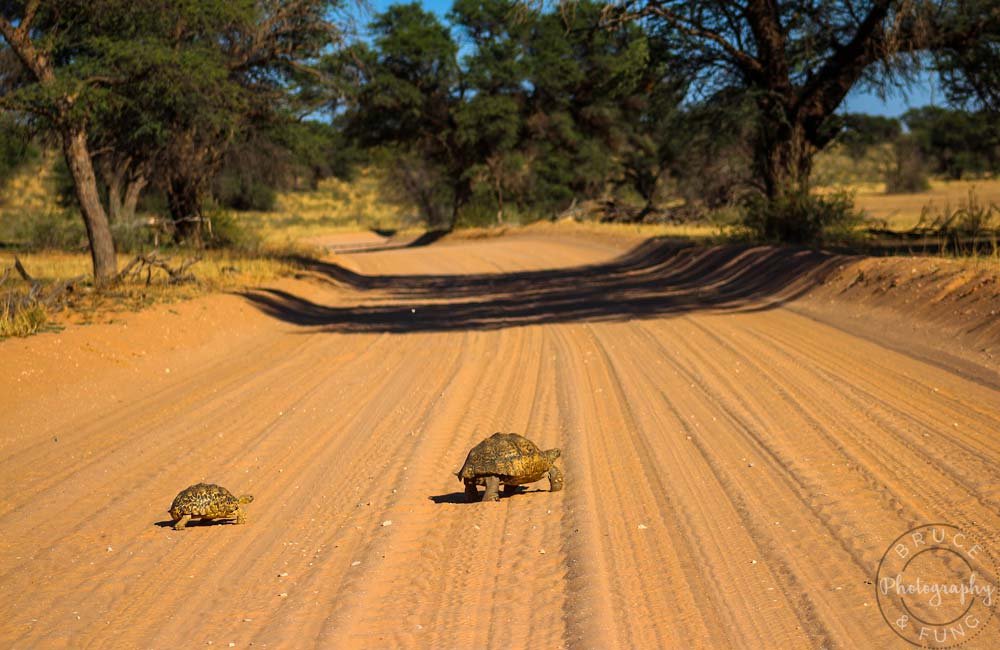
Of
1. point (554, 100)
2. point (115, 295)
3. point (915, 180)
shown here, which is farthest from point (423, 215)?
point (115, 295)

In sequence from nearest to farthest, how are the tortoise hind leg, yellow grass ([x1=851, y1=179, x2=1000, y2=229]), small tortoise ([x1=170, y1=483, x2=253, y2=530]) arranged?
small tortoise ([x1=170, y1=483, x2=253, y2=530]), the tortoise hind leg, yellow grass ([x1=851, y1=179, x2=1000, y2=229])

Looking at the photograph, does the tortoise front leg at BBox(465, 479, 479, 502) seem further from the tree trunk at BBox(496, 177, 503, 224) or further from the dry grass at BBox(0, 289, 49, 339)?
the tree trunk at BBox(496, 177, 503, 224)

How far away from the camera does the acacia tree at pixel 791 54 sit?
2055cm

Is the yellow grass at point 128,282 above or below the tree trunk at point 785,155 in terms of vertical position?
below

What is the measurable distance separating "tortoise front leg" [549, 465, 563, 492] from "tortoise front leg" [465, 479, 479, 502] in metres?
0.51

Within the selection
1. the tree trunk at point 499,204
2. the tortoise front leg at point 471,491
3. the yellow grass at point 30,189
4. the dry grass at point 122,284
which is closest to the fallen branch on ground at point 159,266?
the dry grass at point 122,284

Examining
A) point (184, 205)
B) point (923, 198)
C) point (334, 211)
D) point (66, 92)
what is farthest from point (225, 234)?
point (334, 211)

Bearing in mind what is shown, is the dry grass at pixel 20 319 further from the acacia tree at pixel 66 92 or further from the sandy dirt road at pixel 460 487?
the acacia tree at pixel 66 92

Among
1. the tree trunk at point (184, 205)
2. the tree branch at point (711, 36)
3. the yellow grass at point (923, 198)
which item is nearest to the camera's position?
the tree branch at point (711, 36)

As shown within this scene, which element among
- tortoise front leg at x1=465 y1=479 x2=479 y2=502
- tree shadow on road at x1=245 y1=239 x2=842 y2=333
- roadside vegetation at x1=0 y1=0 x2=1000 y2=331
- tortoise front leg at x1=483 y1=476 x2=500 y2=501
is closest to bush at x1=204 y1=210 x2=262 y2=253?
roadside vegetation at x1=0 y1=0 x2=1000 y2=331

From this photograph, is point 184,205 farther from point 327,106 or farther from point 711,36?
point 711,36

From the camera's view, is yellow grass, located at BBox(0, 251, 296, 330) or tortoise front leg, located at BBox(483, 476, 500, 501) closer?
tortoise front leg, located at BBox(483, 476, 500, 501)

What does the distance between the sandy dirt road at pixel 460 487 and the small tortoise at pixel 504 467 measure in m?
0.17

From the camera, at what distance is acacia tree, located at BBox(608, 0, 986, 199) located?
67.4ft
